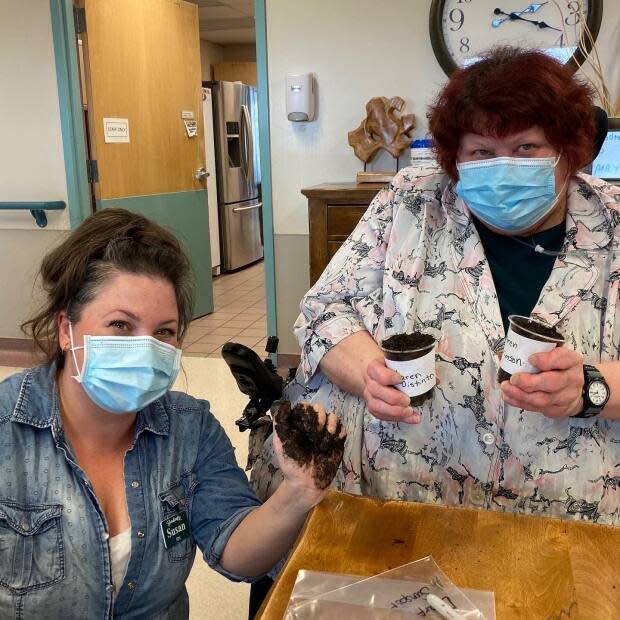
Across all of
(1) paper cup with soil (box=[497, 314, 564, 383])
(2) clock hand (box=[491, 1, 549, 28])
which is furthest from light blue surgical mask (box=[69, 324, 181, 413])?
(2) clock hand (box=[491, 1, 549, 28])

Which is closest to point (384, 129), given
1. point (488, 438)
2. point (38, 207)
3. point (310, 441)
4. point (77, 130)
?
point (77, 130)

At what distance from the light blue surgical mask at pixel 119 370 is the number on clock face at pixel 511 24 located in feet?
8.10

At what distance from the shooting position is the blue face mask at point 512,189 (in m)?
1.31

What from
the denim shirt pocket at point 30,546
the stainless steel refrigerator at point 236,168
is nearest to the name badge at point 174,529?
the denim shirt pocket at point 30,546

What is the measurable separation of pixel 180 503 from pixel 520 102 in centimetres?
100

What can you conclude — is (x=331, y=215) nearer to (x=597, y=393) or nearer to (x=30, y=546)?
(x=597, y=393)

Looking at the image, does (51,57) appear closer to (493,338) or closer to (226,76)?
(493,338)

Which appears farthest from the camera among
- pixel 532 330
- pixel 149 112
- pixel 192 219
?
pixel 192 219

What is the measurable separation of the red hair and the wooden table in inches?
30.2

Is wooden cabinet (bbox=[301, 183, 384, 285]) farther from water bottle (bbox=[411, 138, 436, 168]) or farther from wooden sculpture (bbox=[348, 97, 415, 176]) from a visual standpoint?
wooden sculpture (bbox=[348, 97, 415, 176])

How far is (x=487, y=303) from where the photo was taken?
1.30m

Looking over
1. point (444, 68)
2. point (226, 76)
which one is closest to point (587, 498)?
point (444, 68)

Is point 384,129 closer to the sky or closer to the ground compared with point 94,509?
closer to the sky

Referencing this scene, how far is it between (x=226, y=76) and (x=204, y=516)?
774 centimetres
